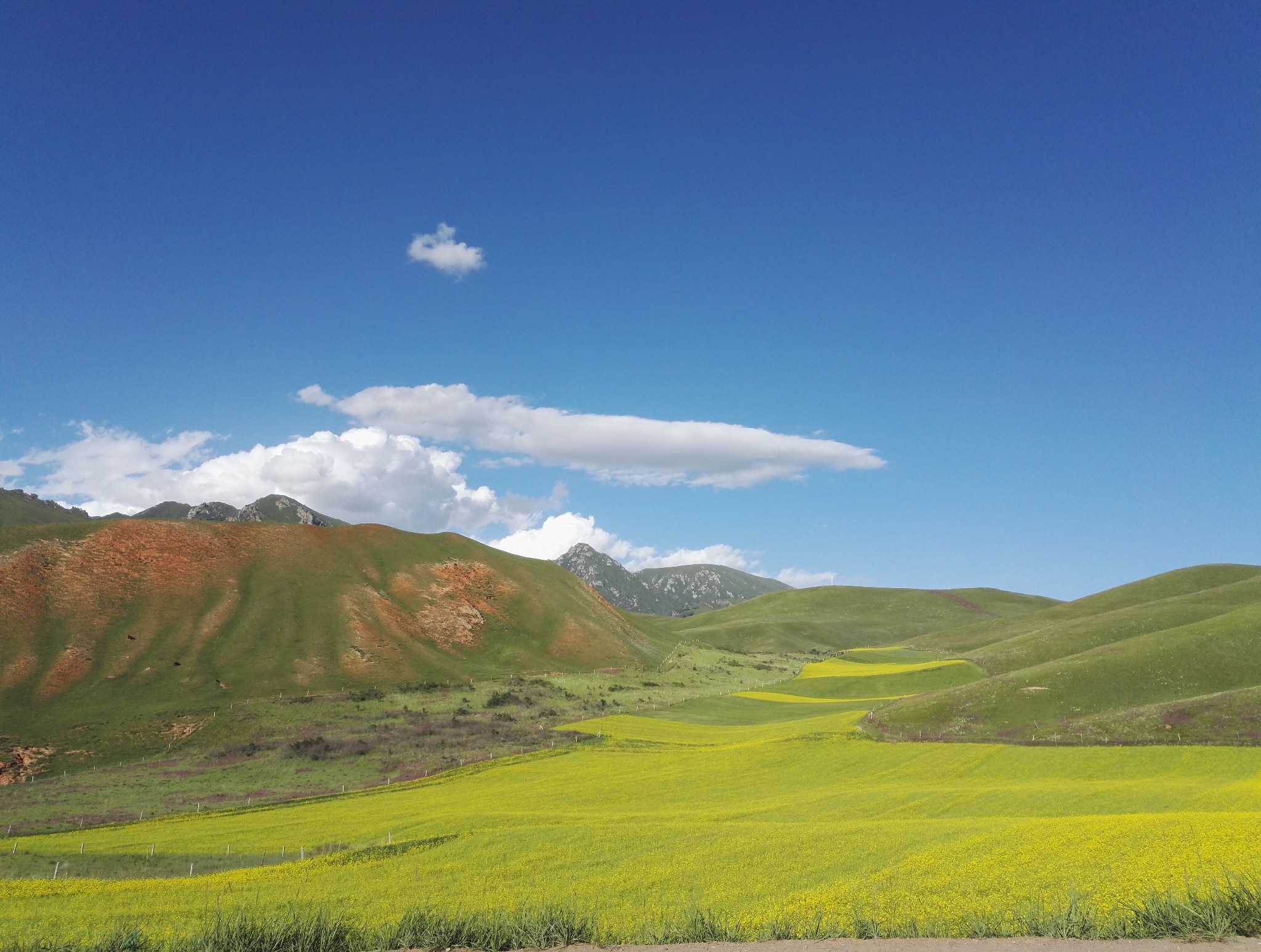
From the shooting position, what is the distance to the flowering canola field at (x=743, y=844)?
83.0ft

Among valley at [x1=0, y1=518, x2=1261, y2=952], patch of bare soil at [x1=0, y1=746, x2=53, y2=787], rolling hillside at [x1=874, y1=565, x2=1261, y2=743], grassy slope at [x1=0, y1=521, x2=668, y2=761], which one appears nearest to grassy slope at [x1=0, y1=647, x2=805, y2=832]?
valley at [x1=0, y1=518, x2=1261, y2=952]

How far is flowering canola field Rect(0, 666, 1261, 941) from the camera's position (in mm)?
25312

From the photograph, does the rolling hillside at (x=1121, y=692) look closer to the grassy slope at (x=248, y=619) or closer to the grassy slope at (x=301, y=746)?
the grassy slope at (x=301, y=746)

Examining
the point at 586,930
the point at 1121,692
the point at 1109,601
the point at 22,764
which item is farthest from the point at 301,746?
the point at 1109,601

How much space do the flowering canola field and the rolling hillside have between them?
598cm

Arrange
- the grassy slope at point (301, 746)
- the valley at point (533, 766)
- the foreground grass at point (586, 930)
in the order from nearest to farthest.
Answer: the foreground grass at point (586, 930), the valley at point (533, 766), the grassy slope at point (301, 746)

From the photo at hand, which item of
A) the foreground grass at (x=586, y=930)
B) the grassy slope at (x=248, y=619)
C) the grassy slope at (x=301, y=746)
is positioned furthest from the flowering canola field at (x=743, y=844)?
the grassy slope at (x=248, y=619)

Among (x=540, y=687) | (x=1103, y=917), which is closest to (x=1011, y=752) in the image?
(x=1103, y=917)

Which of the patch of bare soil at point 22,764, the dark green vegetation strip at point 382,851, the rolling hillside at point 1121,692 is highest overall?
the rolling hillside at point 1121,692

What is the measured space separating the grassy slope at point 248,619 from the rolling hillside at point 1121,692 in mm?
76853

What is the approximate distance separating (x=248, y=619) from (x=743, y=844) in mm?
112262

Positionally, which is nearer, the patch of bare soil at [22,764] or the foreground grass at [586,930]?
the foreground grass at [586,930]

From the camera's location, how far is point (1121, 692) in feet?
243

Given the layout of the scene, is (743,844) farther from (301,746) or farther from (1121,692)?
(301,746)
